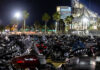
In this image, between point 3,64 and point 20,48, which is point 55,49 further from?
point 3,64

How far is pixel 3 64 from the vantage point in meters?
8.39

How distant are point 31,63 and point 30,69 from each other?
23cm

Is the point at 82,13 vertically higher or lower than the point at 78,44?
higher

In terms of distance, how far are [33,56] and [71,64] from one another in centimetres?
169

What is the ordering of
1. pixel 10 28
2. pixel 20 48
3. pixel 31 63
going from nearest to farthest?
pixel 31 63 → pixel 20 48 → pixel 10 28

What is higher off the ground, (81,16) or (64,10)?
(64,10)

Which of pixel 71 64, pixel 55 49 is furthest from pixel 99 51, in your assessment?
pixel 55 49

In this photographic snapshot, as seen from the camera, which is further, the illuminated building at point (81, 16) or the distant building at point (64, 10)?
the distant building at point (64, 10)

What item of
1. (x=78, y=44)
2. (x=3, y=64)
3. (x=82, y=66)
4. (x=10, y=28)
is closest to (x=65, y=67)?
(x=82, y=66)

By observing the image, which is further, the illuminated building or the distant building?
the distant building

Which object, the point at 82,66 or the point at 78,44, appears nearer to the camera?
the point at 82,66

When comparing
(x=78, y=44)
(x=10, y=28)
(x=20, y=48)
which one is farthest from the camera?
(x=10, y=28)

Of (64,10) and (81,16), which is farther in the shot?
(64,10)

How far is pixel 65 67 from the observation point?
936cm
